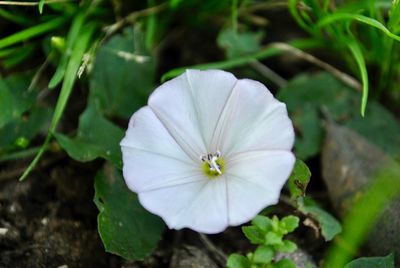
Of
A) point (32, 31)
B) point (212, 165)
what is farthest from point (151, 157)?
point (32, 31)

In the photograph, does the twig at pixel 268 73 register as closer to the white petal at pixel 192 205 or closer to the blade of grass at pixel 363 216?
the blade of grass at pixel 363 216

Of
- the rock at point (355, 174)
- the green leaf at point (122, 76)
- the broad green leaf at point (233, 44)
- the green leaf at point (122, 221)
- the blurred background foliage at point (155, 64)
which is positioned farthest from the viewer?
the broad green leaf at point (233, 44)

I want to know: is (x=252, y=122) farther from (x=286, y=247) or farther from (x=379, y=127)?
(x=379, y=127)

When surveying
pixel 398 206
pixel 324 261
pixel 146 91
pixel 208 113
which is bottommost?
pixel 324 261

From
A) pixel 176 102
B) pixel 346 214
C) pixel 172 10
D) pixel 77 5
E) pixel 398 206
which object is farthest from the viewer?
pixel 172 10

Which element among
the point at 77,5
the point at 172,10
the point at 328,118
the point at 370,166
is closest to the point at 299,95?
the point at 328,118

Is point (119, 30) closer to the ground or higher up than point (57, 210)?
higher up

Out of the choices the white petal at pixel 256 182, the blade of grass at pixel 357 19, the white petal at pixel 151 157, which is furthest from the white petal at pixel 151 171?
the blade of grass at pixel 357 19

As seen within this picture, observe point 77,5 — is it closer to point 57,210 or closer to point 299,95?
point 57,210
